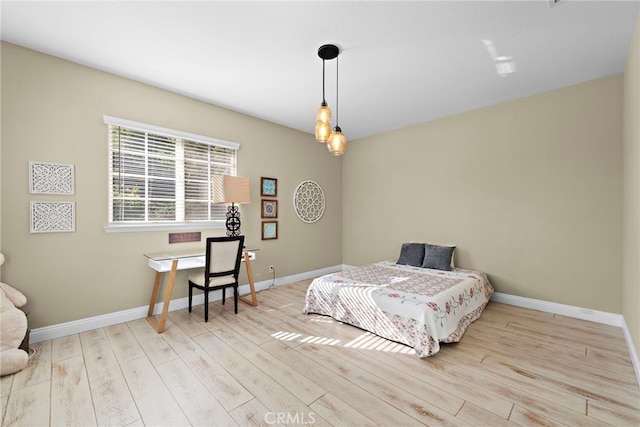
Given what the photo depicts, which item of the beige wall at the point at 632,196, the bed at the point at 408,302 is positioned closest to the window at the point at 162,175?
the bed at the point at 408,302

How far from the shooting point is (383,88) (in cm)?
326

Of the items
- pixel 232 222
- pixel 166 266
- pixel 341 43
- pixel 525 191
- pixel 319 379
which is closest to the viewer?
pixel 319 379

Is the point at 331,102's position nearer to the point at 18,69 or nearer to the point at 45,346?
the point at 18,69

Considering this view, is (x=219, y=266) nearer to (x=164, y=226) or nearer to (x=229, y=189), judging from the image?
(x=164, y=226)

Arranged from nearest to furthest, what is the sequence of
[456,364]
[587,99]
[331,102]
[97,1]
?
[97,1], [456,364], [587,99], [331,102]

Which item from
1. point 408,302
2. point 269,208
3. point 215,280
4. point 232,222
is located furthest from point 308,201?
point 408,302

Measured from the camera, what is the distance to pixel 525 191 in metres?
3.49

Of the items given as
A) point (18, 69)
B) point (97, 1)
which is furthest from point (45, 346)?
point (97, 1)

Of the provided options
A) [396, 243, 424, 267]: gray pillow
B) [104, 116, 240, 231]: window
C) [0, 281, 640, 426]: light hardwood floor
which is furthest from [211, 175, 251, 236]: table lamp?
[396, 243, 424, 267]: gray pillow

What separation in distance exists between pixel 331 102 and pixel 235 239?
2.11 metres

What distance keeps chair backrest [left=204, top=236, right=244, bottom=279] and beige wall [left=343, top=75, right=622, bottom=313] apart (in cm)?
268

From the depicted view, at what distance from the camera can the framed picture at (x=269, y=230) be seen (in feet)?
14.0

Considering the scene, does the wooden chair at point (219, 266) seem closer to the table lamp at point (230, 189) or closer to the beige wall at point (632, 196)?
the table lamp at point (230, 189)

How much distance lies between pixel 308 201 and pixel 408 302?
8.96ft
